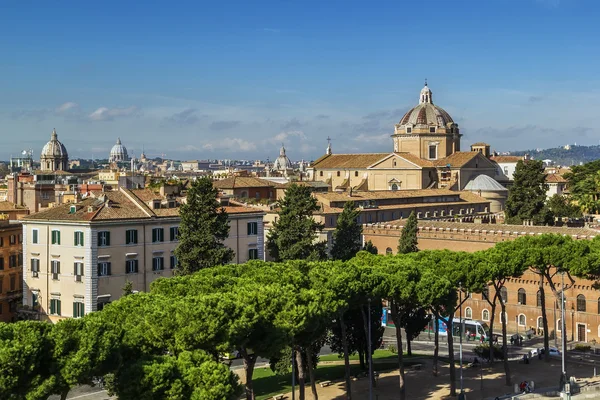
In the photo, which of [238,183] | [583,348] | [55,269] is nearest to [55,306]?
[55,269]

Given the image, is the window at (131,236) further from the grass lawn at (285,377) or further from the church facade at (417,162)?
the church facade at (417,162)

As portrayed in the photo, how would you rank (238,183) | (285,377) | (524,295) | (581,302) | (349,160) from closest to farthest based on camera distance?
(285,377) → (581,302) → (524,295) → (238,183) → (349,160)

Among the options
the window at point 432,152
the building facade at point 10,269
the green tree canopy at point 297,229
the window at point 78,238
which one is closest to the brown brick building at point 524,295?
the green tree canopy at point 297,229

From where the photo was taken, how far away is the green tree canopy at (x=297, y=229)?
5612cm

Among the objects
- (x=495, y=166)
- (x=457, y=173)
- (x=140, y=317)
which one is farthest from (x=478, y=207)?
(x=140, y=317)

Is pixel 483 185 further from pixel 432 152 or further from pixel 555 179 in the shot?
pixel 555 179

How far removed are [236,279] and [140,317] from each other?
7433 millimetres

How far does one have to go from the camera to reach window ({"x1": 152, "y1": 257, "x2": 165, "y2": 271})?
58.3 meters

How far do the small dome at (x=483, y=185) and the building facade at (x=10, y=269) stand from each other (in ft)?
221

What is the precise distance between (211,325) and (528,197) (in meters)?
60.1

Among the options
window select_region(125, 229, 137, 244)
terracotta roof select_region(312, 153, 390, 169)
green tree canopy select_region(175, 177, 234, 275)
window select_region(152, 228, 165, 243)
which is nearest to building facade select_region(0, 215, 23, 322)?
window select_region(125, 229, 137, 244)

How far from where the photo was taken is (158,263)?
58.6 metres

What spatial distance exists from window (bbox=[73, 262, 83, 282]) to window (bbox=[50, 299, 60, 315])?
253 cm

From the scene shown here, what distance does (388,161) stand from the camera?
116312 millimetres
